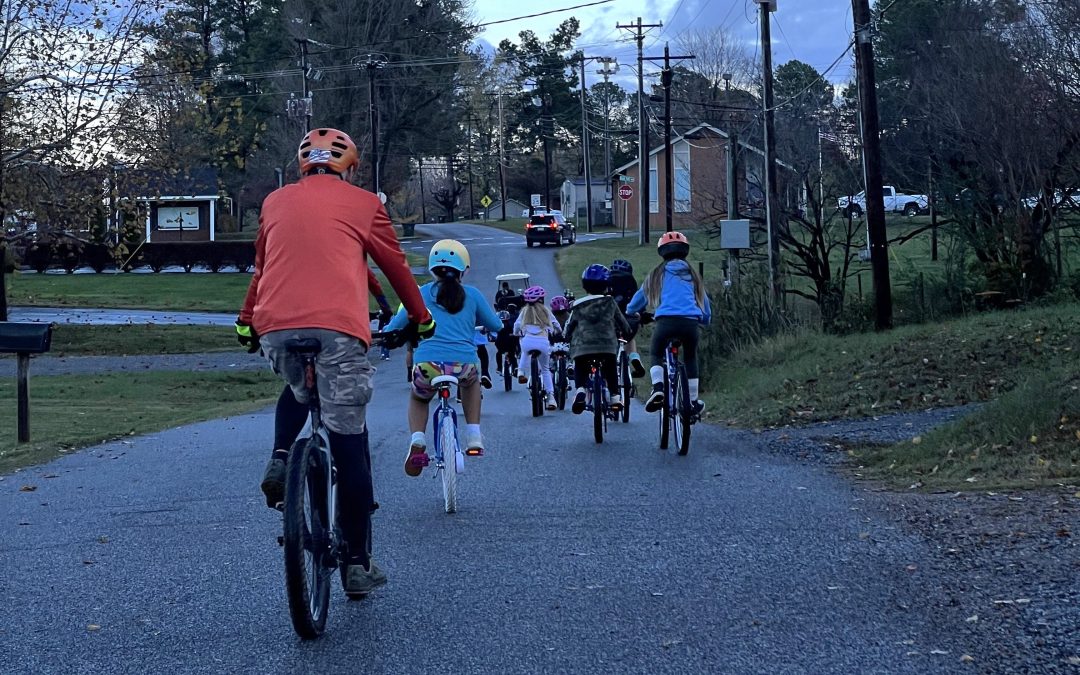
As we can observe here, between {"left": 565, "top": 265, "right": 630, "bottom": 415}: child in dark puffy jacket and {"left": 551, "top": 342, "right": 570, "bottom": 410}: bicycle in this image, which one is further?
{"left": 551, "top": 342, "right": 570, "bottom": 410}: bicycle

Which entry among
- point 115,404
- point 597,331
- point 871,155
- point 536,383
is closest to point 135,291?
point 115,404

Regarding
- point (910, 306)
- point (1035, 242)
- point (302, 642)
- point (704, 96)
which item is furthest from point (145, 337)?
point (704, 96)

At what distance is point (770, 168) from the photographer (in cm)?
3002

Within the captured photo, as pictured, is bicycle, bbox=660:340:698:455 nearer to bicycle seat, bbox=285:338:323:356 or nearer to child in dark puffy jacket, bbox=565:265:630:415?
child in dark puffy jacket, bbox=565:265:630:415

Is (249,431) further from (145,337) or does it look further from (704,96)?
(704,96)

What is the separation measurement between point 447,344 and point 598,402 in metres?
3.63

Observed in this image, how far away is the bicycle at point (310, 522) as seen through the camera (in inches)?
200

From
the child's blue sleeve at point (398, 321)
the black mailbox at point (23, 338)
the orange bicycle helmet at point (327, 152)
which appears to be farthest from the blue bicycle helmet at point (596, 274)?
the orange bicycle helmet at point (327, 152)

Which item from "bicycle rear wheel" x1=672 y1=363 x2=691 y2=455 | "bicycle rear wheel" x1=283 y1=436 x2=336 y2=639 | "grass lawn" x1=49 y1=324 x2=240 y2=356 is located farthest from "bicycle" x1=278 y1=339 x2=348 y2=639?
"grass lawn" x1=49 y1=324 x2=240 y2=356

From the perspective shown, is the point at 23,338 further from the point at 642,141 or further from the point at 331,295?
the point at 642,141

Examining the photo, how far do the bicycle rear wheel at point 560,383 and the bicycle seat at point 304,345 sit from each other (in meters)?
10.5

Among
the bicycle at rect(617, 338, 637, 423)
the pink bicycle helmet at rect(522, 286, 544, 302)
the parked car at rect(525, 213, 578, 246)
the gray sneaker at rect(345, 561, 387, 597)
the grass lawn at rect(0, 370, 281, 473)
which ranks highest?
the parked car at rect(525, 213, 578, 246)

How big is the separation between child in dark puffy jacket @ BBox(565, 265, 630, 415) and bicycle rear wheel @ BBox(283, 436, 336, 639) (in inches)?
270

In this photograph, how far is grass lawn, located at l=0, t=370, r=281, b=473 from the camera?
47.2ft
